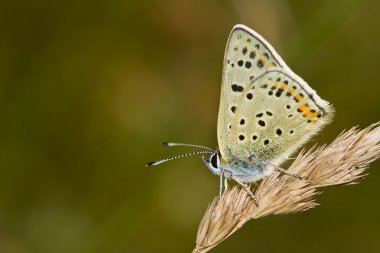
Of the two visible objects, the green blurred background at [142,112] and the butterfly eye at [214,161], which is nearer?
the butterfly eye at [214,161]

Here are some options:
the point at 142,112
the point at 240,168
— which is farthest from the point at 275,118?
the point at 142,112

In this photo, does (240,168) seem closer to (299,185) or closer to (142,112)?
(299,185)

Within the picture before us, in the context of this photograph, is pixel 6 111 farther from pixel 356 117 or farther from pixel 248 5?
pixel 356 117

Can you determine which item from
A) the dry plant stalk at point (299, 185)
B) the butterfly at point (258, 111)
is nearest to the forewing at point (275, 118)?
the butterfly at point (258, 111)

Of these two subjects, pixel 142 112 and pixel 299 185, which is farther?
pixel 142 112

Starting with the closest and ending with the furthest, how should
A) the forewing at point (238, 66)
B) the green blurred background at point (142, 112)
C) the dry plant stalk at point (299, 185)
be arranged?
the dry plant stalk at point (299, 185) < the forewing at point (238, 66) < the green blurred background at point (142, 112)

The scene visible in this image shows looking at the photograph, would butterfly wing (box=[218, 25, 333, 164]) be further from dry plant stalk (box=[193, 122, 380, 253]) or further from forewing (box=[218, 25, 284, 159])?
dry plant stalk (box=[193, 122, 380, 253])

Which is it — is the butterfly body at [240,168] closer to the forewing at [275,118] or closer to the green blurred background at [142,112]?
the forewing at [275,118]

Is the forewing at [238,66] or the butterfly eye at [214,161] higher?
the forewing at [238,66]
